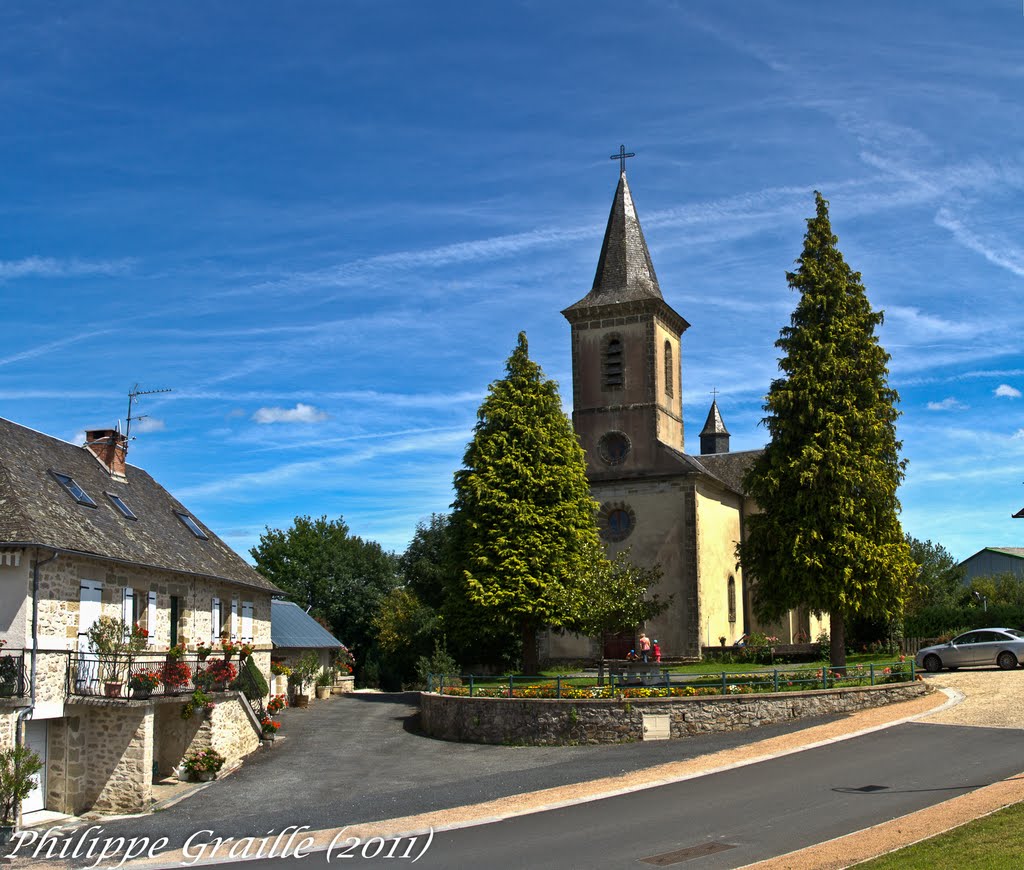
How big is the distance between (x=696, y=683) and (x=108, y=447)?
1742 centimetres

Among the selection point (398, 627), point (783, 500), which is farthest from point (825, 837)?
point (398, 627)

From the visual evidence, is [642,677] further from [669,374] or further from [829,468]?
[669,374]

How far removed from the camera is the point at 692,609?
125 feet

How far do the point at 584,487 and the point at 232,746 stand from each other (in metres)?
15.5

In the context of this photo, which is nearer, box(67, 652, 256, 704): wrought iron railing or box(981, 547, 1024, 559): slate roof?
box(67, 652, 256, 704): wrought iron railing

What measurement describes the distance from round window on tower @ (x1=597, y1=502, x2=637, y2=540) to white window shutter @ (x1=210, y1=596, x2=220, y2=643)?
16552 mm

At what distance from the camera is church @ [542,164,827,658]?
39.0 metres

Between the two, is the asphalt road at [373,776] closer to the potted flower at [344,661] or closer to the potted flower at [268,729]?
the potted flower at [268,729]

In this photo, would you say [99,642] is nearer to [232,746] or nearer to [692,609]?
[232,746]

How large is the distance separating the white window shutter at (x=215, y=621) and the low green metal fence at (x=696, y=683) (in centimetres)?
727

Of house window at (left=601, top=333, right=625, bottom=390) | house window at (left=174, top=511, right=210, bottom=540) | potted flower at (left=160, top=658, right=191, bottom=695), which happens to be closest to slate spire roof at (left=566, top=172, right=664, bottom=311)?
house window at (left=601, top=333, right=625, bottom=390)

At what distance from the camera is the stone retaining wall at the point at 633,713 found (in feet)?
74.7

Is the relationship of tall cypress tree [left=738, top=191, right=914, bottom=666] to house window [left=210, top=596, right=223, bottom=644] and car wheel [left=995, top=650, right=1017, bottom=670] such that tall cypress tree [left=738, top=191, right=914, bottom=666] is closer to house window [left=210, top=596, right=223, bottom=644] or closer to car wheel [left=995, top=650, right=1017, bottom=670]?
car wheel [left=995, top=650, right=1017, bottom=670]

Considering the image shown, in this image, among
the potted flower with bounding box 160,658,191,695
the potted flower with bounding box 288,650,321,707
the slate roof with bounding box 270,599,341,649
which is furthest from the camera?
the slate roof with bounding box 270,599,341,649
